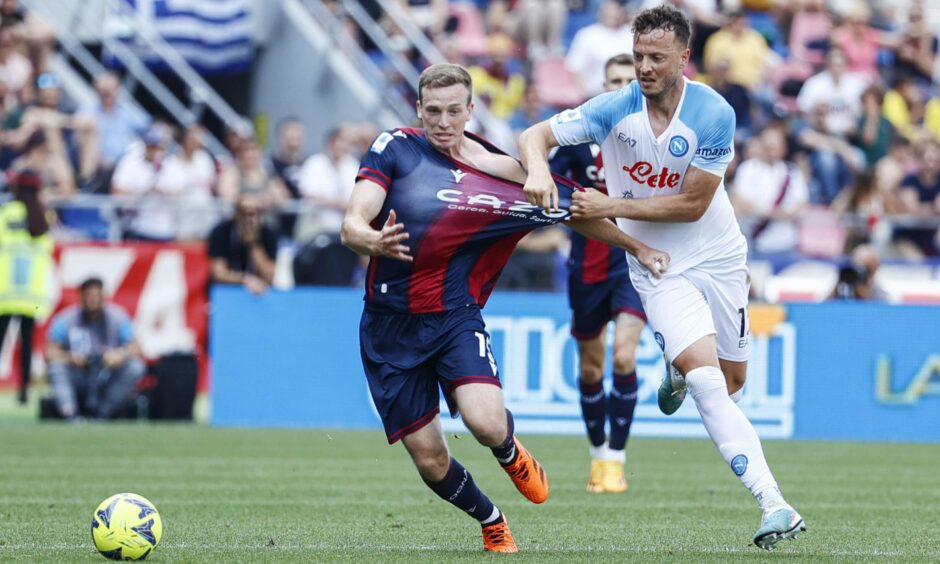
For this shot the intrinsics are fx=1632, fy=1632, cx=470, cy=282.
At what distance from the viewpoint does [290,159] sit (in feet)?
63.2

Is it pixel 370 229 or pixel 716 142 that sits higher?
pixel 716 142

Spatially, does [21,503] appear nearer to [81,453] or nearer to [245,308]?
[81,453]

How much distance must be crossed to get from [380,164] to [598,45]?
45.4 feet

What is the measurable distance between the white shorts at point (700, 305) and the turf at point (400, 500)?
38.1 inches

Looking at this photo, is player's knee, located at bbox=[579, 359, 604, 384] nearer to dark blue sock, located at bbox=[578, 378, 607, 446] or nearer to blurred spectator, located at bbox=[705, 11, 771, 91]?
dark blue sock, located at bbox=[578, 378, 607, 446]

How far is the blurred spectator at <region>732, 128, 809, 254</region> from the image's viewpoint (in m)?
19.0

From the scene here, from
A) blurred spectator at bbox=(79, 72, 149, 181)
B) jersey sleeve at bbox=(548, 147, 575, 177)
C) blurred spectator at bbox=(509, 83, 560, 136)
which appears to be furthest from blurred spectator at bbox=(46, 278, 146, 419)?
jersey sleeve at bbox=(548, 147, 575, 177)

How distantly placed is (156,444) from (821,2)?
1460 cm

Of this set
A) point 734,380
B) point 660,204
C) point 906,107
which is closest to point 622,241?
point 660,204

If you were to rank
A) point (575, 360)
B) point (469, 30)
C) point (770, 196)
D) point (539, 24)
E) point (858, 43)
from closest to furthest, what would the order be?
point (575, 360) → point (770, 196) → point (539, 24) → point (469, 30) → point (858, 43)

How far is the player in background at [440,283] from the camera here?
7.48 m

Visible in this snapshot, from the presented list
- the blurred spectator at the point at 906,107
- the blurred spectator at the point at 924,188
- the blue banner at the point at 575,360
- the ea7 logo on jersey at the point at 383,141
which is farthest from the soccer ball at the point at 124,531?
the blurred spectator at the point at 906,107

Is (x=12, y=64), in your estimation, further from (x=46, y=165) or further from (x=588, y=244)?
(x=588, y=244)

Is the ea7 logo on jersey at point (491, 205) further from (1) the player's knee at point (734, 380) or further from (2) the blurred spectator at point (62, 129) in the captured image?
(2) the blurred spectator at point (62, 129)
